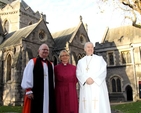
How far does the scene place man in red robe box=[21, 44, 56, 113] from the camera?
5242mm

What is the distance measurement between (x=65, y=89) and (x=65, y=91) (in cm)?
6

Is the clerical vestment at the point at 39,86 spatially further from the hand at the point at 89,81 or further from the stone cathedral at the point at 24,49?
the stone cathedral at the point at 24,49

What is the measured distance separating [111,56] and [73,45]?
22.5 ft

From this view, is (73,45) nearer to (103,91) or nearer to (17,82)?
(17,82)

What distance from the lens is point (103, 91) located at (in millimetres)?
5660

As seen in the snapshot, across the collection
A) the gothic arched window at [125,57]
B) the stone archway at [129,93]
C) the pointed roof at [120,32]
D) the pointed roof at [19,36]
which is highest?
the pointed roof at [120,32]

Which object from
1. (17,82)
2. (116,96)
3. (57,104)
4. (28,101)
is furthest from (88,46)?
(116,96)

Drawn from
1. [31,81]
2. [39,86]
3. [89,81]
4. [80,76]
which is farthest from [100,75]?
[31,81]

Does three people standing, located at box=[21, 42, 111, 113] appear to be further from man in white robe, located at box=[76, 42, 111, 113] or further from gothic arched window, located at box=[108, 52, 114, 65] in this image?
gothic arched window, located at box=[108, 52, 114, 65]

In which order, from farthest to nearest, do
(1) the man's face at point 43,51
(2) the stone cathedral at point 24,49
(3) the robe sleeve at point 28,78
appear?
(2) the stone cathedral at point 24,49 < (1) the man's face at point 43,51 < (3) the robe sleeve at point 28,78

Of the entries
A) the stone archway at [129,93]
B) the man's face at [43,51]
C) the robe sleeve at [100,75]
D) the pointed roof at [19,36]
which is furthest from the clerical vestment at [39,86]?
the stone archway at [129,93]

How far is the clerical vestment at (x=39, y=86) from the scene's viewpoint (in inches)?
207

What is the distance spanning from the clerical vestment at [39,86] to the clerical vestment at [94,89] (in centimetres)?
94

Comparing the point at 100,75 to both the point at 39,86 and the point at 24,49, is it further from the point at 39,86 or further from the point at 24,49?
the point at 24,49
